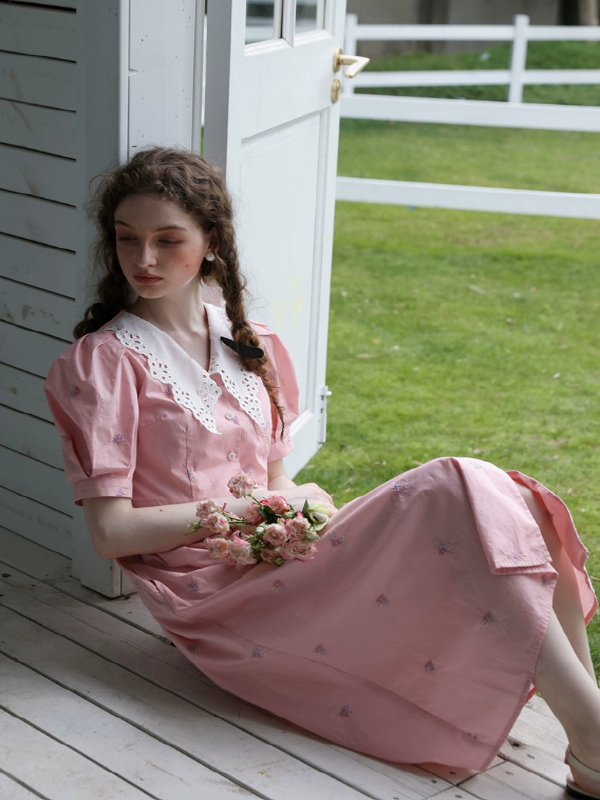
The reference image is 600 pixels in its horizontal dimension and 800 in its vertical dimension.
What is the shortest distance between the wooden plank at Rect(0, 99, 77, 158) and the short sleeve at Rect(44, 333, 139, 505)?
52 cm

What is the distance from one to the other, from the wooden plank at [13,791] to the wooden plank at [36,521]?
0.84 m

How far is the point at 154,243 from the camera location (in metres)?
1.85

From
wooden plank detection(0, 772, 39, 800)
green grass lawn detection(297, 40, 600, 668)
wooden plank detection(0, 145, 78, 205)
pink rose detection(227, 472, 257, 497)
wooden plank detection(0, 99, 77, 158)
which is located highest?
wooden plank detection(0, 99, 77, 158)

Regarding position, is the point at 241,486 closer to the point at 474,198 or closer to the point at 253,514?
the point at 253,514

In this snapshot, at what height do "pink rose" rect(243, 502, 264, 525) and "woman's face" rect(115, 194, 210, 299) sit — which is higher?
"woman's face" rect(115, 194, 210, 299)

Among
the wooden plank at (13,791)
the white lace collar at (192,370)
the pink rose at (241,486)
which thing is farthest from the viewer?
the white lace collar at (192,370)

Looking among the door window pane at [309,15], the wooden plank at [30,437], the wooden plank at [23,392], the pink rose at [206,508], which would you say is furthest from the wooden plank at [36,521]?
the door window pane at [309,15]

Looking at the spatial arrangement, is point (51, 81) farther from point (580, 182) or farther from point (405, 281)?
point (580, 182)

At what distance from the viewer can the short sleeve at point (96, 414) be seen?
5.87 ft

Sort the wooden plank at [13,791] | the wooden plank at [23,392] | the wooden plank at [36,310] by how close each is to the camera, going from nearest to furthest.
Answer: the wooden plank at [13,791] < the wooden plank at [36,310] < the wooden plank at [23,392]

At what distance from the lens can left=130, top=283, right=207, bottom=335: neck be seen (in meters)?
1.96

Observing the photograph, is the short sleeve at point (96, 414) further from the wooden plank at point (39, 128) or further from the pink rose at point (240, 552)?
→ the wooden plank at point (39, 128)

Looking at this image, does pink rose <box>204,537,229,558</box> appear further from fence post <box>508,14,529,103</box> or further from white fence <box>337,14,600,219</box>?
fence post <box>508,14,529,103</box>

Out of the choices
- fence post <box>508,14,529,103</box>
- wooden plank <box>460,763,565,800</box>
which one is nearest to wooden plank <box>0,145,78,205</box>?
wooden plank <box>460,763,565,800</box>
